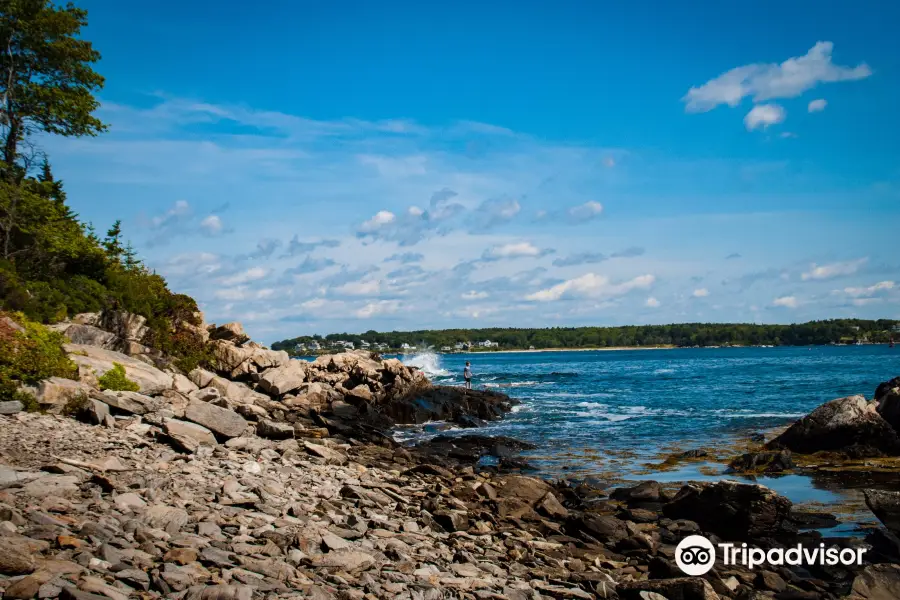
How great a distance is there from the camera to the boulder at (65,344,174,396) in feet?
57.7

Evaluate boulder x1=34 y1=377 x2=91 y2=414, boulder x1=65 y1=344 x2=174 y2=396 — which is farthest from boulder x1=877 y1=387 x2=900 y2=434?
boulder x1=34 y1=377 x2=91 y2=414

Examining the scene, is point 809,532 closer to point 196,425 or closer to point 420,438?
point 196,425

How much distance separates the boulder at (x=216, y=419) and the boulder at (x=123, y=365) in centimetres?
383

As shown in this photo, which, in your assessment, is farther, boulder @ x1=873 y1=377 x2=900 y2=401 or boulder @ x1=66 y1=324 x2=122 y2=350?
boulder @ x1=873 y1=377 x2=900 y2=401

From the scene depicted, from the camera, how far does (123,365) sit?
18.8 metres

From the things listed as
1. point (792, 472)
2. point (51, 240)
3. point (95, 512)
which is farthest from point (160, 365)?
point (792, 472)

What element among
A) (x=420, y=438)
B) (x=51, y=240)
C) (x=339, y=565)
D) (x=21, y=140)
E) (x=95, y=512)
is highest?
(x=21, y=140)

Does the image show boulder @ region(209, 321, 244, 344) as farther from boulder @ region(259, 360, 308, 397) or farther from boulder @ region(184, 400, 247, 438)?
boulder @ region(184, 400, 247, 438)

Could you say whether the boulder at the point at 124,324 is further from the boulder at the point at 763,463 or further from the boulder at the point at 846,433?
the boulder at the point at 846,433

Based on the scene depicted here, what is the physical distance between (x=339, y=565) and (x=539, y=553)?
3.44m

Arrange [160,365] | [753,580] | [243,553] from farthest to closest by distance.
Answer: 1. [160,365]
2. [753,580]
3. [243,553]

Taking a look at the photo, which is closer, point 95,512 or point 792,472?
point 95,512

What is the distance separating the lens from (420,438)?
2702 centimetres

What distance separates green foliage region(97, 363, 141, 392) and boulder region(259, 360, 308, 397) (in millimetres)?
11133
